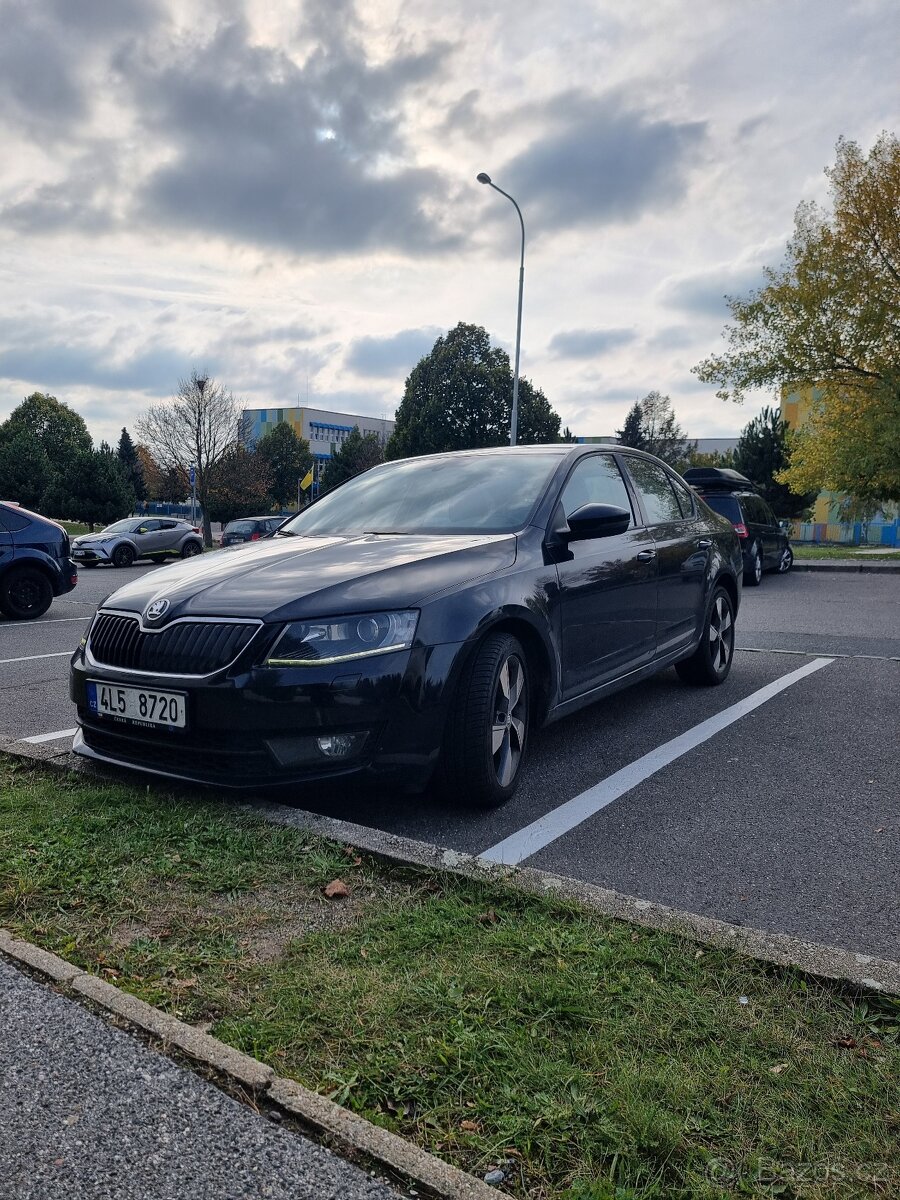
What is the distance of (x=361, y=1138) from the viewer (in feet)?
5.85

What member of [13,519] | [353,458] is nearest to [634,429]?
[353,458]

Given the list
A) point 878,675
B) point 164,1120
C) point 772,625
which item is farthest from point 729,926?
point 772,625

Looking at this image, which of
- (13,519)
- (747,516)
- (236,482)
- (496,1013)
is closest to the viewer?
(496,1013)

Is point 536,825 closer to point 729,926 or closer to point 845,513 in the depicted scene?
point 729,926

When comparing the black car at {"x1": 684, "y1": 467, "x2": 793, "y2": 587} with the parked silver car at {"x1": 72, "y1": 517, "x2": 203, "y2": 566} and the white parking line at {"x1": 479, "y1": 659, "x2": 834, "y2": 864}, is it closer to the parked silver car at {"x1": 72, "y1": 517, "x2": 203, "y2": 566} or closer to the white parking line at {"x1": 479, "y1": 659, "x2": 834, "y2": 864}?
the white parking line at {"x1": 479, "y1": 659, "x2": 834, "y2": 864}

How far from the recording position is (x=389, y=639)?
343 centimetres

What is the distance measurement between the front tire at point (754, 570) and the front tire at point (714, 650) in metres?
9.28

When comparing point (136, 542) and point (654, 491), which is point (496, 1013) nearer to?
point (654, 491)

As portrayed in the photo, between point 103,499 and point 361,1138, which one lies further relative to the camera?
point 103,499

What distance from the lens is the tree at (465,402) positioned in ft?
159

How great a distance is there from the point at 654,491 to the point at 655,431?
5366 cm

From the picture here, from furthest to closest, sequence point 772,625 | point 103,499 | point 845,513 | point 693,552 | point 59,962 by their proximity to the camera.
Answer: point 103,499, point 845,513, point 772,625, point 693,552, point 59,962

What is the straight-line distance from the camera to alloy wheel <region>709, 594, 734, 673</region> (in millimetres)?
6449

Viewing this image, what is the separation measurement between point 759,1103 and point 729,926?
74 cm
